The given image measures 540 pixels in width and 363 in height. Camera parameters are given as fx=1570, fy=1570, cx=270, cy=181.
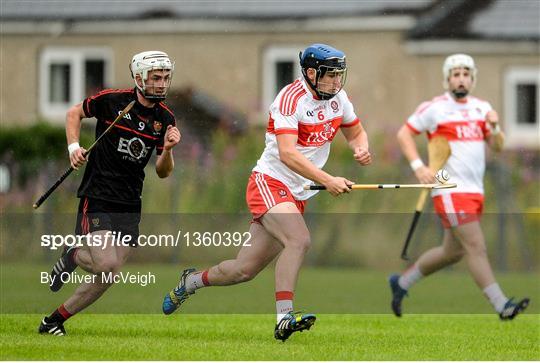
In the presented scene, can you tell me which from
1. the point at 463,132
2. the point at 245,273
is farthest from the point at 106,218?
the point at 463,132

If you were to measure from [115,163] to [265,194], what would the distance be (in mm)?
1072

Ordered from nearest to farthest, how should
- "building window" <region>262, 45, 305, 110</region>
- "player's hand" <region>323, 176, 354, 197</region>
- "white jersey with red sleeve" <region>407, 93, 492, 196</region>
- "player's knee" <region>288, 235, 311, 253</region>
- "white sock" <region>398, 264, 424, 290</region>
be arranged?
"player's hand" <region>323, 176, 354, 197</region>, "player's knee" <region>288, 235, 311, 253</region>, "white jersey with red sleeve" <region>407, 93, 492, 196</region>, "white sock" <region>398, 264, 424, 290</region>, "building window" <region>262, 45, 305, 110</region>

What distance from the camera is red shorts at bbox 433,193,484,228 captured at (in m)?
12.7

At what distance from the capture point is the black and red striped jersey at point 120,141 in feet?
34.9

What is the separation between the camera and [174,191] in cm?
2088

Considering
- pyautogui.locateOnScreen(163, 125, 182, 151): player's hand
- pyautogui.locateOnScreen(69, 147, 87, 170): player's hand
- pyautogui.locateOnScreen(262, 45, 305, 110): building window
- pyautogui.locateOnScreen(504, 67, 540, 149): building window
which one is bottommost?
pyautogui.locateOnScreen(69, 147, 87, 170): player's hand

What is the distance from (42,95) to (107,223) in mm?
15666

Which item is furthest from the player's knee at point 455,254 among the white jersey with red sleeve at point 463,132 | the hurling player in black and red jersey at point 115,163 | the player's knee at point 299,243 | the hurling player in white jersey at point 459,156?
the hurling player in black and red jersey at point 115,163

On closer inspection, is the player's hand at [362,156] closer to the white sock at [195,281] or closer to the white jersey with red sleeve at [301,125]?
the white jersey with red sleeve at [301,125]

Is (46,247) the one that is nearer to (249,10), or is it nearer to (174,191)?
(174,191)

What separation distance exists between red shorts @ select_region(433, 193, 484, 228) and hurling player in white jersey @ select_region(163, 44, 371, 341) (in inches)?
86.0

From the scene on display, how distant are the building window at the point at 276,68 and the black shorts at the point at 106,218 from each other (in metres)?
14.5

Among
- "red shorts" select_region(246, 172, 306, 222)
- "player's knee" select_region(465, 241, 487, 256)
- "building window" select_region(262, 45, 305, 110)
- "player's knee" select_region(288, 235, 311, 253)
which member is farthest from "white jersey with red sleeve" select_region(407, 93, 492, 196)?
"building window" select_region(262, 45, 305, 110)

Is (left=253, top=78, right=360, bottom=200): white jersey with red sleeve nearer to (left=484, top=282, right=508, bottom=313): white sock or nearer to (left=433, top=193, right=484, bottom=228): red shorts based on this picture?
(left=433, top=193, right=484, bottom=228): red shorts
